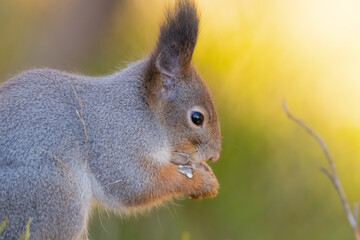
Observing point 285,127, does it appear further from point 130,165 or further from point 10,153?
point 10,153

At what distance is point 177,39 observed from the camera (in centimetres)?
289

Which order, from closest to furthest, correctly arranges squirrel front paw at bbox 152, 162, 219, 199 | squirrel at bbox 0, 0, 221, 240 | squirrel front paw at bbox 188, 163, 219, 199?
squirrel at bbox 0, 0, 221, 240 → squirrel front paw at bbox 152, 162, 219, 199 → squirrel front paw at bbox 188, 163, 219, 199

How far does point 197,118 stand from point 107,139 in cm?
43

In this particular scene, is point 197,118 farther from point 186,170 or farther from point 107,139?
point 107,139

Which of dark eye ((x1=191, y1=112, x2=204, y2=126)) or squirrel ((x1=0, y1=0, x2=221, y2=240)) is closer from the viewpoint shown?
squirrel ((x1=0, y1=0, x2=221, y2=240))

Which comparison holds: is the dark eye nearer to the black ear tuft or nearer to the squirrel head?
the squirrel head

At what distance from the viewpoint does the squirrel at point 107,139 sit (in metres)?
2.52

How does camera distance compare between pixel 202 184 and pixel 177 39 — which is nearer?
pixel 177 39

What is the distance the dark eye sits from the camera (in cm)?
294

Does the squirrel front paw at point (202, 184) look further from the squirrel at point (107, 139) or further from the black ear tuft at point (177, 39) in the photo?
the black ear tuft at point (177, 39)

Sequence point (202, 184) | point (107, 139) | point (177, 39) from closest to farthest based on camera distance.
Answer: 1. point (107, 139)
2. point (177, 39)
3. point (202, 184)

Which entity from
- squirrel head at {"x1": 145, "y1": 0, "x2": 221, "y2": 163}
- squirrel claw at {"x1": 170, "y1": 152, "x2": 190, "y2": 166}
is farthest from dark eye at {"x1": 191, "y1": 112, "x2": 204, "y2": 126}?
squirrel claw at {"x1": 170, "y1": 152, "x2": 190, "y2": 166}

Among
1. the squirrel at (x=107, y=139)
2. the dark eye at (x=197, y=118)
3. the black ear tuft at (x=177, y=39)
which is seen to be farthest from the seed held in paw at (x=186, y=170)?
the black ear tuft at (x=177, y=39)

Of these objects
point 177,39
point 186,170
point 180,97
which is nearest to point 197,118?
point 180,97
